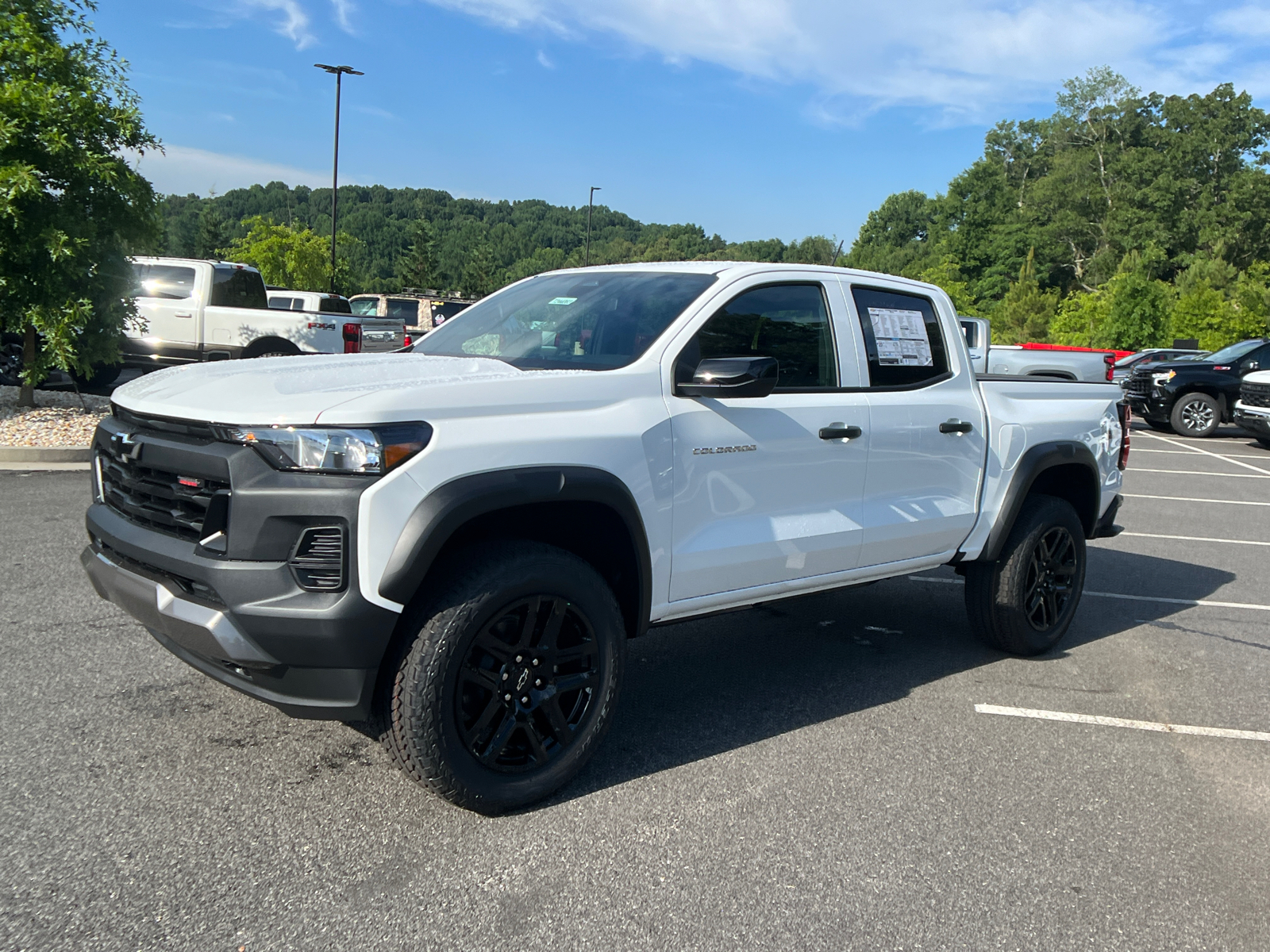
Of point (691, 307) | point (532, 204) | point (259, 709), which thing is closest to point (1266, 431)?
point (691, 307)

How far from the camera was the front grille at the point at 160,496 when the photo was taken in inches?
118

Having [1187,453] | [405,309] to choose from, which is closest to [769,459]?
[1187,453]

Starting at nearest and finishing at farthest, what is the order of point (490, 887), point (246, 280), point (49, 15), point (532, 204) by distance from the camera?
1. point (490, 887)
2. point (49, 15)
3. point (246, 280)
4. point (532, 204)

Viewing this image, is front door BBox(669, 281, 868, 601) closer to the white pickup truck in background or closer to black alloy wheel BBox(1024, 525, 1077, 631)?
black alloy wheel BBox(1024, 525, 1077, 631)

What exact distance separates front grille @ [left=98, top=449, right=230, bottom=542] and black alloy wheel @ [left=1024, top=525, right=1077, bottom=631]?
12.9ft

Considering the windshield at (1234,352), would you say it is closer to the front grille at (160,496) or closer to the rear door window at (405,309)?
the front grille at (160,496)

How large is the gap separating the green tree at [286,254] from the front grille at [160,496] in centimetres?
3312

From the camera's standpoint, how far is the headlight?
285 cm

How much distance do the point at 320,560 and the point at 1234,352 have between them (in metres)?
20.2

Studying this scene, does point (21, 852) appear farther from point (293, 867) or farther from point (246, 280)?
point (246, 280)

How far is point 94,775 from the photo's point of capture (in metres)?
3.36

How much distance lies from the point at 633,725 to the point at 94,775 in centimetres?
196

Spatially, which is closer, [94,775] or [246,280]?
[94,775]

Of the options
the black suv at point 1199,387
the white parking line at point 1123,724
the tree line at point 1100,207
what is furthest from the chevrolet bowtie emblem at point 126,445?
the tree line at point 1100,207
